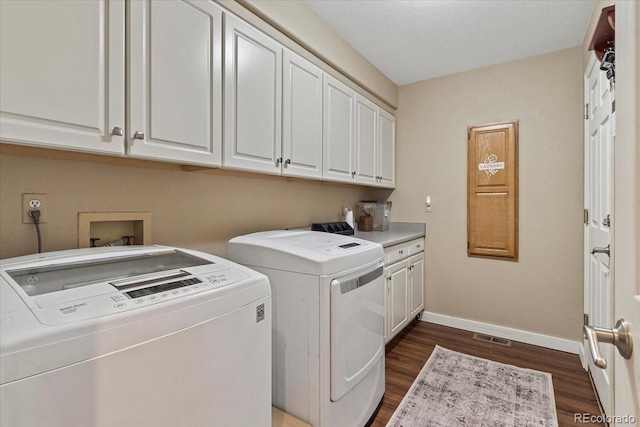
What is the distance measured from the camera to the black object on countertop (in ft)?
8.09

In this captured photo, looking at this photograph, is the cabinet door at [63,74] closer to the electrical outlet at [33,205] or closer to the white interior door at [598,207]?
the electrical outlet at [33,205]

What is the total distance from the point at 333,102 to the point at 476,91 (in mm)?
1586

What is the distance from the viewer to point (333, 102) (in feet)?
7.91

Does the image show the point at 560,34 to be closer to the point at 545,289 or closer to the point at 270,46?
the point at 545,289

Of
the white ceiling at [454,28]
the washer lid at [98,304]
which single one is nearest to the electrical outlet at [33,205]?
the washer lid at [98,304]

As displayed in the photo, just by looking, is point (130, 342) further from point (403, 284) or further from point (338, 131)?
point (403, 284)

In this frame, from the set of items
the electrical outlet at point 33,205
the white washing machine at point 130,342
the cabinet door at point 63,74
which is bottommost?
the white washing machine at point 130,342

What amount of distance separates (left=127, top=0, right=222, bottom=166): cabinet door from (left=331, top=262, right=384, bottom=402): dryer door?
0.90 m

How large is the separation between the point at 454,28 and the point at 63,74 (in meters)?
2.45

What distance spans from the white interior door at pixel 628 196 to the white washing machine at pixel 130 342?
0.88 metres

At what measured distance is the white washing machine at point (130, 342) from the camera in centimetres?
60

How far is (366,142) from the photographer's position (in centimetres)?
289

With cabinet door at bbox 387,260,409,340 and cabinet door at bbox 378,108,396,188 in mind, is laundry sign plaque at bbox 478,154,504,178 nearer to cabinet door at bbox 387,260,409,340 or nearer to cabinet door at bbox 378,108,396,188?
cabinet door at bbox 378,108,396,188

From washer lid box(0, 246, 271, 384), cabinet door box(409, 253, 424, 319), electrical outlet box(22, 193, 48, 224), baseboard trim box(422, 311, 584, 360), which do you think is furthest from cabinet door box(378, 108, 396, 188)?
electrical outlet box(22, 193, 48, 224)
